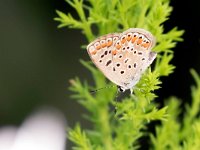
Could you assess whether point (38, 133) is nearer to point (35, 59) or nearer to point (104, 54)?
point (35, 59)

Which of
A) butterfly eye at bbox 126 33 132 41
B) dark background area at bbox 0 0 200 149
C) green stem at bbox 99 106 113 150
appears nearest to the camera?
butterfly eye at bbox 126 33 132 41

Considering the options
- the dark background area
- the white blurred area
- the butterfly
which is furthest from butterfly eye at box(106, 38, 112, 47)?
the dark background area

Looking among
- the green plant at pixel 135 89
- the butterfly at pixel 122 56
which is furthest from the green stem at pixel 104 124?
the butterfly at pixel 122 56

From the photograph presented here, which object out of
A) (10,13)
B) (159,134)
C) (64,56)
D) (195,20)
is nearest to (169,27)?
(195,20)

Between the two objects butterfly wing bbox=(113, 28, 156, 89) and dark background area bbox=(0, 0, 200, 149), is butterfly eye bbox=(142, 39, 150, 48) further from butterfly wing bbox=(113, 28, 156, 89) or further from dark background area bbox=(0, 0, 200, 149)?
dark background area bbox=(0, 0, 200, 149)

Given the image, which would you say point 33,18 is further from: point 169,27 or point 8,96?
point 169,27

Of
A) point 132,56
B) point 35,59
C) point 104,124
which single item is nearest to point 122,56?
point 132,56
